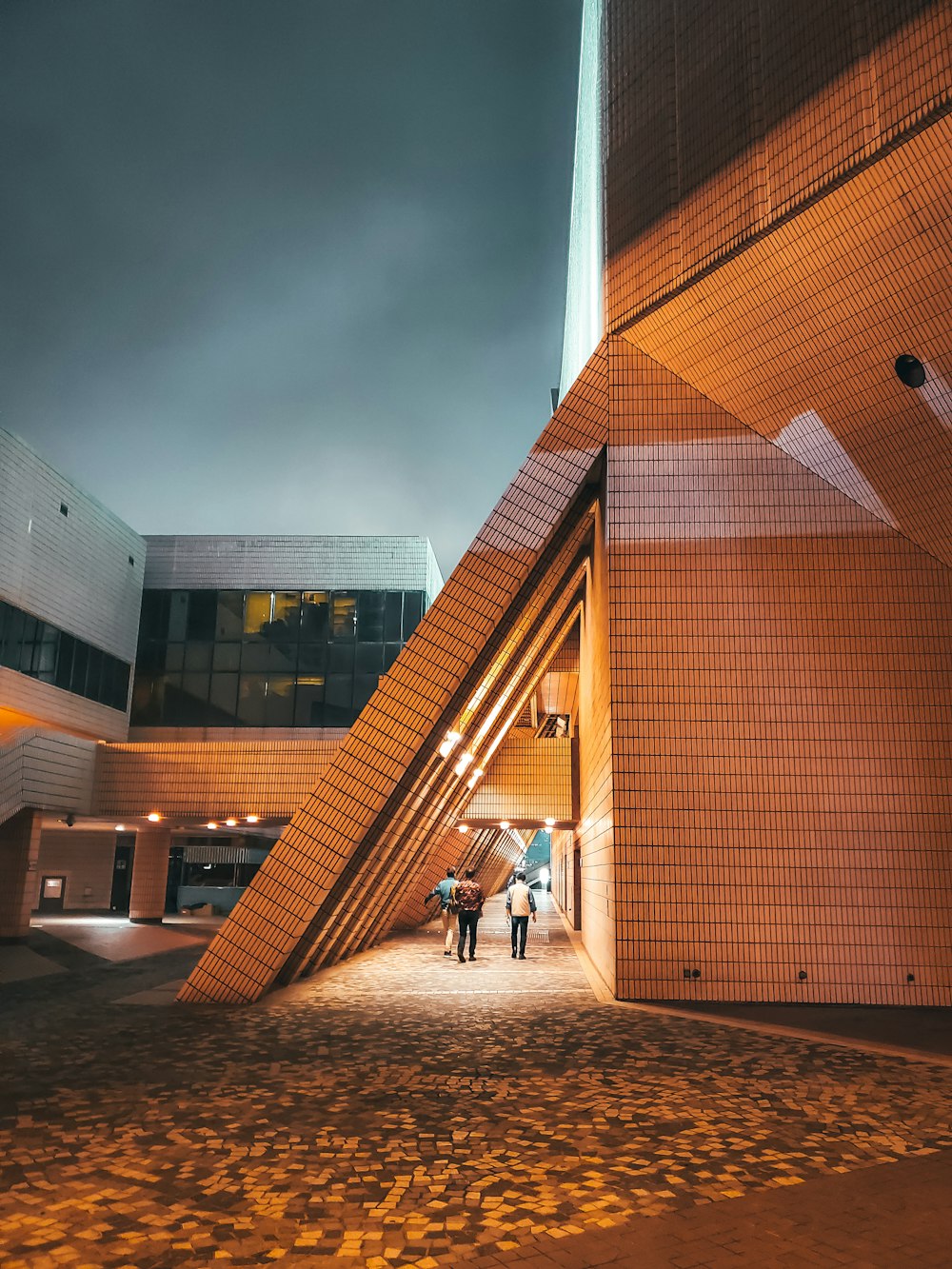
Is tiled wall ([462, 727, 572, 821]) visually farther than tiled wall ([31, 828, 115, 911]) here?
No

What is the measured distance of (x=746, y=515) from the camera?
10547 mm

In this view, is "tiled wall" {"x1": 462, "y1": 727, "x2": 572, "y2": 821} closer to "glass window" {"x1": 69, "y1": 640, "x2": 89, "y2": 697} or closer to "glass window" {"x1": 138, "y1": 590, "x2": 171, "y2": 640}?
"glass window" {"x1": 69, "y1": 640, "x2": 89, "y2": 697}

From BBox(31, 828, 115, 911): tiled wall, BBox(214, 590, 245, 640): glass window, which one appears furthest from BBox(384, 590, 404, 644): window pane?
BBox(31, 828, 115, 911): tiled wall

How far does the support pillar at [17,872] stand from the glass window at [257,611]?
903cm

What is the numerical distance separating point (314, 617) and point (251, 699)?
10.3ft

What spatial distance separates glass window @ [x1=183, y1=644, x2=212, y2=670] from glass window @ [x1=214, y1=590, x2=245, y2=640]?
1.86 ft

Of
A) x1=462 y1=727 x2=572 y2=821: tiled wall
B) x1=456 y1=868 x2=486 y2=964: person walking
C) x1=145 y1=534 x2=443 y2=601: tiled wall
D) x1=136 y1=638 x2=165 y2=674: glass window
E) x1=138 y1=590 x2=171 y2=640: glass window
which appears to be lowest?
x1=456 y1=868 x2=486 y2=964: person walking

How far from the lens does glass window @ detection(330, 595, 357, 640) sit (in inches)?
1060

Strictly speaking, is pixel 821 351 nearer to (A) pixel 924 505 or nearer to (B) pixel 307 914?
(A) pixel 924 505

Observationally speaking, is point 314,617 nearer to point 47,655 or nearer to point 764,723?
point 47,655

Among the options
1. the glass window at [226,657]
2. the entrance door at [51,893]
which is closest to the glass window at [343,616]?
the glass window at [226,657]

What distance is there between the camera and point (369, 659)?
26.7 meters

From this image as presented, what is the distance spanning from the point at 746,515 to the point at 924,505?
192 centimetres

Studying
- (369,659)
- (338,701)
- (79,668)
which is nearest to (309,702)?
(338,701)
